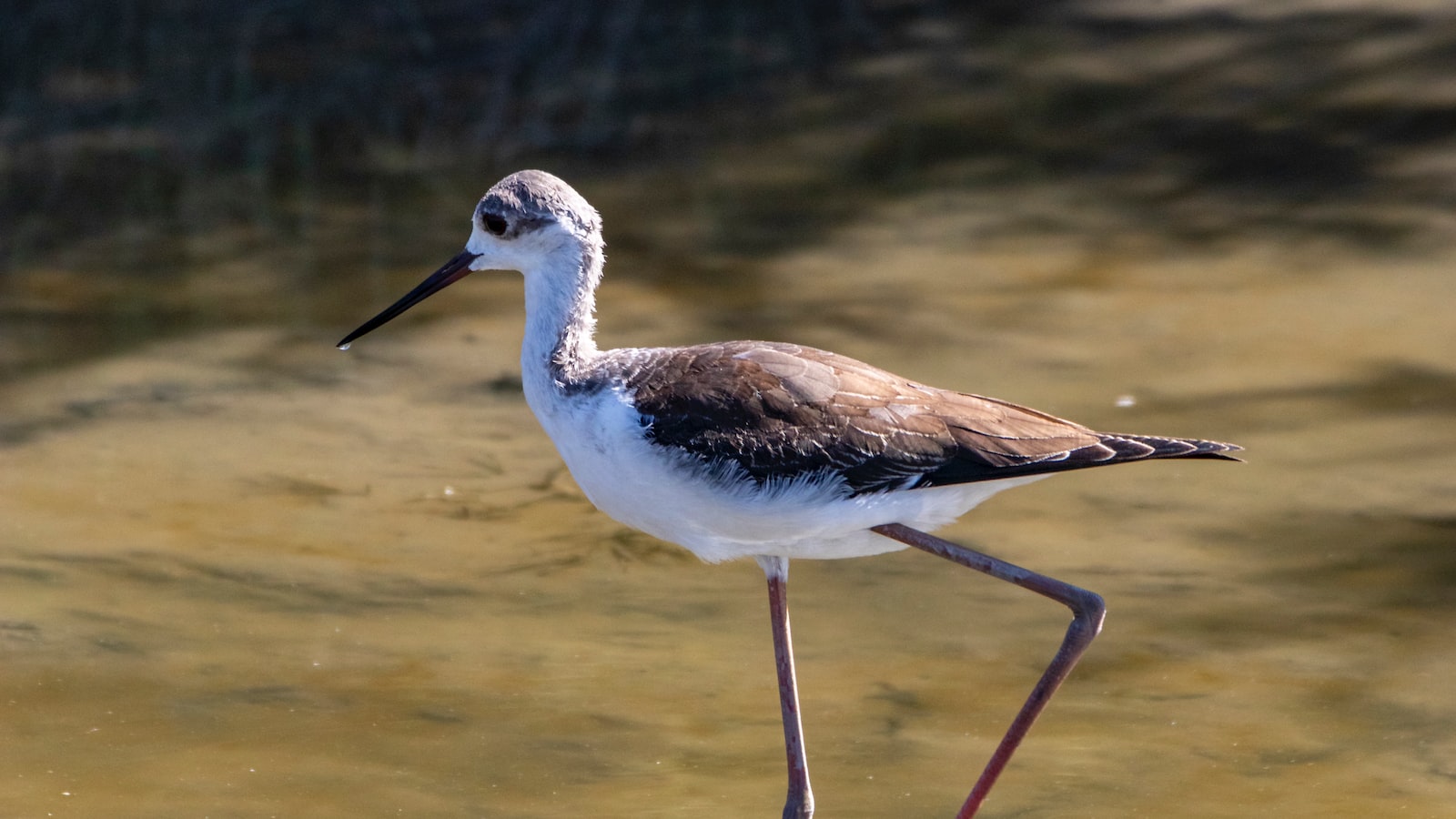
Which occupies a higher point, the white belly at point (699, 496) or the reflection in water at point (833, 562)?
the white belly at point (699, 496)

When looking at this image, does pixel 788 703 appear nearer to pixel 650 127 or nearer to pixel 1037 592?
pixel 1037 592

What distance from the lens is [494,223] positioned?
185 inches

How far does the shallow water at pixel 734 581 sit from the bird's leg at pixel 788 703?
248mm

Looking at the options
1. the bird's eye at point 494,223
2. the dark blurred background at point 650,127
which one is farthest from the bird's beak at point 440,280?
the dark blurred background at point 650,127

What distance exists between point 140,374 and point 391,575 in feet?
7.77

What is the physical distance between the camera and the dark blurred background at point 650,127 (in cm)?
922

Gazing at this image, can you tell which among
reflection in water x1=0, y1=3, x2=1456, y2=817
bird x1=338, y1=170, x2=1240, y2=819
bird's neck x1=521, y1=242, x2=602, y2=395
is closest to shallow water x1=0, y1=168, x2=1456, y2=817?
reflection in water x1=0, y1=3, x2=1456, y2=817

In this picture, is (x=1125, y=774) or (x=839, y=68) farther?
(x=839, y=68)

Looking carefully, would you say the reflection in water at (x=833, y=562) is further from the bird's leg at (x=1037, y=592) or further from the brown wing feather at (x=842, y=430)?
the brown wing feather at (x=842, y=430)

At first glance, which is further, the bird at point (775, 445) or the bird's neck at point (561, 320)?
the bird's neck at point (561, 320)

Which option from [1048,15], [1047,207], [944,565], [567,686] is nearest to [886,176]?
[1047,207]

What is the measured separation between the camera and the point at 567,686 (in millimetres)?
5500

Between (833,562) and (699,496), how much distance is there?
212cm

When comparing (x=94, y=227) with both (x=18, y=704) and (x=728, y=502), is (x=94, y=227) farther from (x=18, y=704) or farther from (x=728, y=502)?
(x=728, y=502)
